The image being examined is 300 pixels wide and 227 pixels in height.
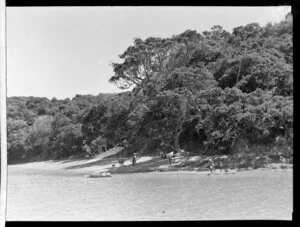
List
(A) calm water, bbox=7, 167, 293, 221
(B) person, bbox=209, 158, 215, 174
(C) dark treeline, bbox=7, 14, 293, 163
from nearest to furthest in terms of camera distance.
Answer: (A) calm water, bbox=7, 167, 293, 221
(B) person, bbox=209, 158, 215, 174
(C) dark treeline, bbox=7, 14, 293, 163

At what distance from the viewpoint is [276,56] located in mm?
12938

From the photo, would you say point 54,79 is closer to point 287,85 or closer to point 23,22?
point 23,22

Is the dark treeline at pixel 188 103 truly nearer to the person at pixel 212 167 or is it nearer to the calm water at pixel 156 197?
the person at pixel 212 167

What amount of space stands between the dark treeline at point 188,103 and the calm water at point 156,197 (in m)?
1.50

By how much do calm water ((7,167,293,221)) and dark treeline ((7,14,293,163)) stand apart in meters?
1.50

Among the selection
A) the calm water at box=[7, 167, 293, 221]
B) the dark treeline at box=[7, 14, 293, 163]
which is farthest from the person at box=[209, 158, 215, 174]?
the dark treeline at box=[7, 14, 293, 163]

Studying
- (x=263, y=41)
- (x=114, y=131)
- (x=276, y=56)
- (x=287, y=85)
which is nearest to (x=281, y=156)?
(x=287, y=85)

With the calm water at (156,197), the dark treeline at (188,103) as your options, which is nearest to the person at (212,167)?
the calm water at (156,197)

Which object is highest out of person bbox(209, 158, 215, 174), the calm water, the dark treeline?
the dark treeline

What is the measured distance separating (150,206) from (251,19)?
9.14 m

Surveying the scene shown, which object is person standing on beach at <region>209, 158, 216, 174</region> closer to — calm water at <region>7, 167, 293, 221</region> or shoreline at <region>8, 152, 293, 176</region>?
shoreline at <region>8, 152, 293, 176</region>

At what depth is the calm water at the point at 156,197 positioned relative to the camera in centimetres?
693

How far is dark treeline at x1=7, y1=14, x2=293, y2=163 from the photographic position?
11.8 meters

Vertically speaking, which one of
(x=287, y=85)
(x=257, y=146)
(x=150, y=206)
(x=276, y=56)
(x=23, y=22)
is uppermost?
(x=23, y=22)
